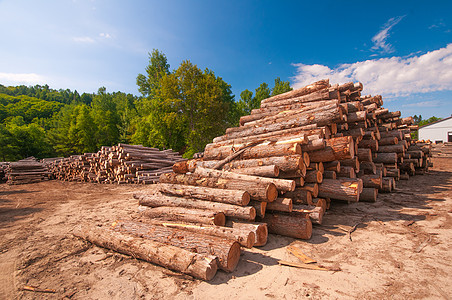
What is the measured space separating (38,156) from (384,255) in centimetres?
3534

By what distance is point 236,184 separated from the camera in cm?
425

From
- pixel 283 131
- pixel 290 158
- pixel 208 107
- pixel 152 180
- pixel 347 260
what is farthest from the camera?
pixel 208 107

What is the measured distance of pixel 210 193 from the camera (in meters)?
4.27

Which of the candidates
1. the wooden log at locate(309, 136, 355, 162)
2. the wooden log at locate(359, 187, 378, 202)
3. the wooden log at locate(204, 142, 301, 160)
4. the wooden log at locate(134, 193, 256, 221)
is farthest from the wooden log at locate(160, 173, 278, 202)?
the wooden log at locate(359, 187, 378, 202)

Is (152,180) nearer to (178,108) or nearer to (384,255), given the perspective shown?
(384,255)

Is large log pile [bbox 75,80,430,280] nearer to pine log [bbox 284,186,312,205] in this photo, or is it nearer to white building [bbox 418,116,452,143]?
pine log [bbox 284,186,312,205]

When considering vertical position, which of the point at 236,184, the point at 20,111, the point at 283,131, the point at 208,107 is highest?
the point at 20,111

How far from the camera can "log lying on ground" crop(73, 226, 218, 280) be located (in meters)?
2.68

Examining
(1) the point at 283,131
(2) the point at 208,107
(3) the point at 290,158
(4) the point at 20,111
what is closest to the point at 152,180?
(1) the point at 283,131

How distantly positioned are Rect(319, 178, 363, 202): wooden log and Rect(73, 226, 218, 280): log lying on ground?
341 cm

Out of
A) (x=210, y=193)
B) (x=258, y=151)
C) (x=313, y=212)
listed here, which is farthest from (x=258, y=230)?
(x=258, y=151)

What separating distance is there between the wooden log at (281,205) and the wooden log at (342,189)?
1376 millimetres

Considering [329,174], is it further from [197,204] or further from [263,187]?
[197,204]

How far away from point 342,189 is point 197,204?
3405 millimetres
